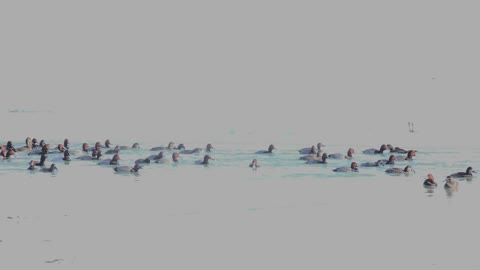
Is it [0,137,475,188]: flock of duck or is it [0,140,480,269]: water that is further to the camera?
[0,137,475,188]: flock of duck

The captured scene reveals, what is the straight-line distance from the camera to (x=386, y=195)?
22.0 m

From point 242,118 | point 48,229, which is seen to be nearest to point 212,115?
point 242,118

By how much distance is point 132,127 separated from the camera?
6912 centimetres

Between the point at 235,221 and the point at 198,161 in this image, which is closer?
the point at 235,221

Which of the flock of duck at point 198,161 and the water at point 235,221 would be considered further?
the flock of duck at point 198,161

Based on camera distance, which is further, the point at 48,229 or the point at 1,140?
the point at 1,140

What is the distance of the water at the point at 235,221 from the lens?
13.8m

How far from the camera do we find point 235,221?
687 inches

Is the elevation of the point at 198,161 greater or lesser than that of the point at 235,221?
greater

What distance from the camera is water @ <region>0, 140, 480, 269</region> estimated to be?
45.3 ft

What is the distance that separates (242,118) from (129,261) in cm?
6276

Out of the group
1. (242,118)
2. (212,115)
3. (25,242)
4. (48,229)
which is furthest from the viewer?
(212,115)

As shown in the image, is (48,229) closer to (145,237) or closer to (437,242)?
(145,237)

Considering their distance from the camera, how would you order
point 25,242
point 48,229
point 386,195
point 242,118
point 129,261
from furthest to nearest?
point 242,118, point 386,195, point 48,229, point 25,242, point 129,261
